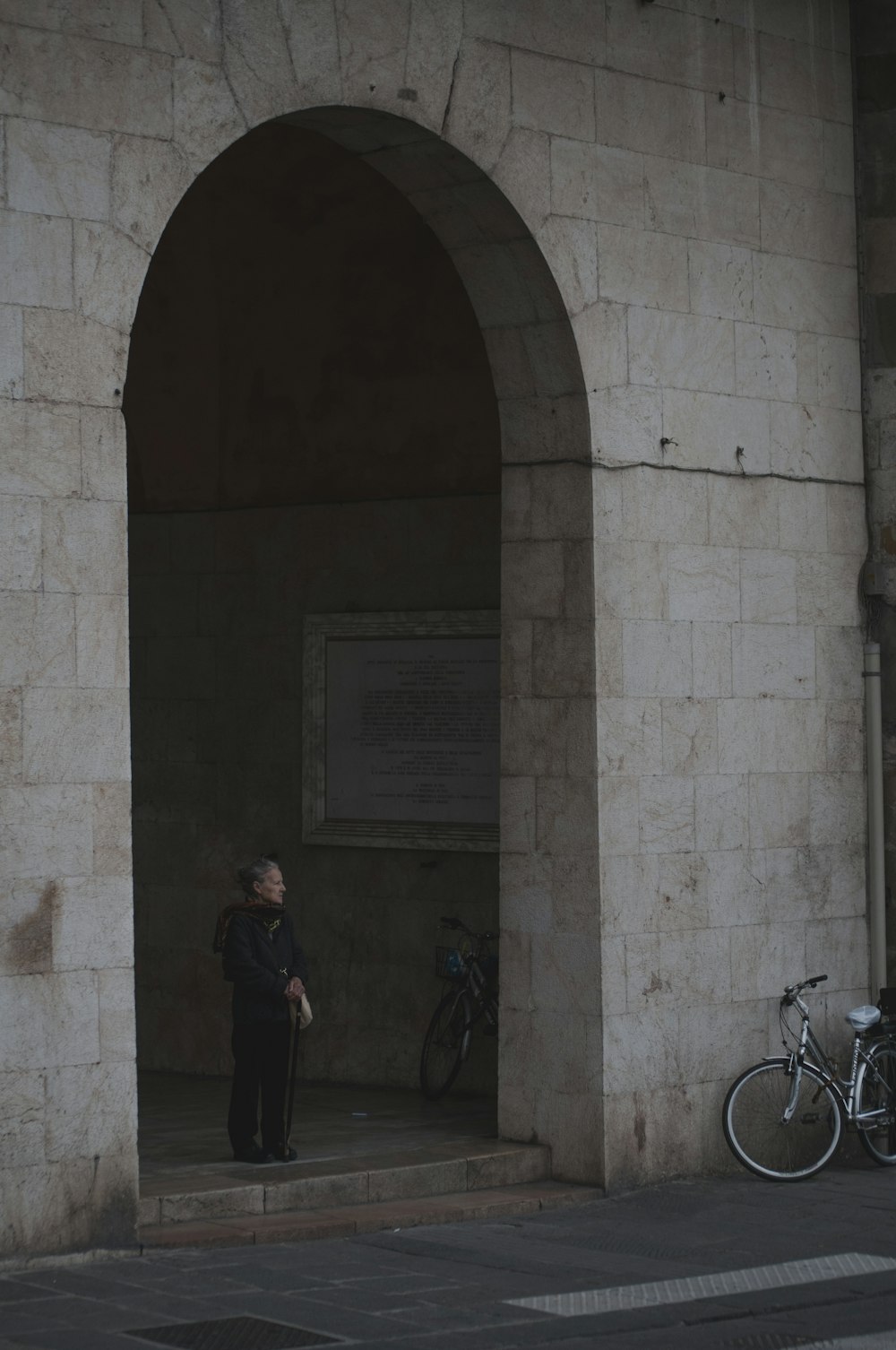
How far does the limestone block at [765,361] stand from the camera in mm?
11711

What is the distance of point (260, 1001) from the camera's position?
10.4 meters

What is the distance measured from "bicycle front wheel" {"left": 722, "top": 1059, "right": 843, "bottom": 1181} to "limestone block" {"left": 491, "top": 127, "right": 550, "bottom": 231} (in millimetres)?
4585

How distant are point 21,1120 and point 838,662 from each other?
18.5 ft

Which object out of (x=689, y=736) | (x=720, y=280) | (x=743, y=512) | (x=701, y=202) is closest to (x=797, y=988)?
(x=689, y=736)

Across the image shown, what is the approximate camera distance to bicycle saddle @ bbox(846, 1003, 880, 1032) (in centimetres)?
1144

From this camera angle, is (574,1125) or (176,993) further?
(176,993)

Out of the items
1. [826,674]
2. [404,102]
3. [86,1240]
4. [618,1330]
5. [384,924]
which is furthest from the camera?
[384,924]

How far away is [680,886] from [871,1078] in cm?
155

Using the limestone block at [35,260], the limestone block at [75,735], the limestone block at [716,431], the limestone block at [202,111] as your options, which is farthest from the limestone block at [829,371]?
the limestone block at [75,735]

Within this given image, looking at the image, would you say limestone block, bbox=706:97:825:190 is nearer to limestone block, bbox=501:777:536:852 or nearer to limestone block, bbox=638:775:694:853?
limestone block, bbox=638:775:694:853

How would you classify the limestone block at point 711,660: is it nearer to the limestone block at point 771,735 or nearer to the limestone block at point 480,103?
the limestone block at point 771,735

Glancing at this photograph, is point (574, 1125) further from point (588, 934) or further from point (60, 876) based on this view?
point (60, 876)

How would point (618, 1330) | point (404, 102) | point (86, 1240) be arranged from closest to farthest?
point (618, 1330)
point (86, 1240)
point (404, 102)

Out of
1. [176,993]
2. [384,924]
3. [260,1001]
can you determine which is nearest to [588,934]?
[260,1001]
